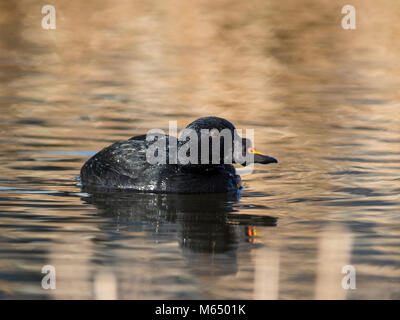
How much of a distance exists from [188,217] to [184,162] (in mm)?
1222

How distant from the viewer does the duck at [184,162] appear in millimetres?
10062

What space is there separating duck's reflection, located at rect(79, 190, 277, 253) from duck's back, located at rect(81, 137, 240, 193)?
0.11 meters

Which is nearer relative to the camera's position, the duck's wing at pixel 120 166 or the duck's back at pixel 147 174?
the duck's back at pixel 147 174

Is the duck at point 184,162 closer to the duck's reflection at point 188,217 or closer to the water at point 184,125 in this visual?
the duck's reflection at point 188,217

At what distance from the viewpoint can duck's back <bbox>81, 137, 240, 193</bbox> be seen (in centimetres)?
1012

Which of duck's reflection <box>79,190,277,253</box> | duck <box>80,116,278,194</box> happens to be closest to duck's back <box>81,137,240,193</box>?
duck <box>80,116,278,194</box>

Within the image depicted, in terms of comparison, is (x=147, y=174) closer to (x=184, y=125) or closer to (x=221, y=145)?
(x=221, y=145)

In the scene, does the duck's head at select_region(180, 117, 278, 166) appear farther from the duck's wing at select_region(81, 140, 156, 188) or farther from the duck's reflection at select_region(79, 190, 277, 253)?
the duck's wing at select_region(81, 140, 156, 188)

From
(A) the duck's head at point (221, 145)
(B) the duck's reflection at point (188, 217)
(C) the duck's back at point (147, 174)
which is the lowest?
(B) the duck's reflection at point (188, 217)

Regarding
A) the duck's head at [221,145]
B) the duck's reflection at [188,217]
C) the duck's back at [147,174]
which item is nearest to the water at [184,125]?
the duck's reflection at [188,217]

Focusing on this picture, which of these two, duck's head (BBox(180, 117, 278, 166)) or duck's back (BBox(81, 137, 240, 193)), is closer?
duck's head (BBox(180, 117, 278, 166))

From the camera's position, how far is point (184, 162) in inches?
398

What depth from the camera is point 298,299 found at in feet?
21.0

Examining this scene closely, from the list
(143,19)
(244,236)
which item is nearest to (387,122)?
(244,236)
